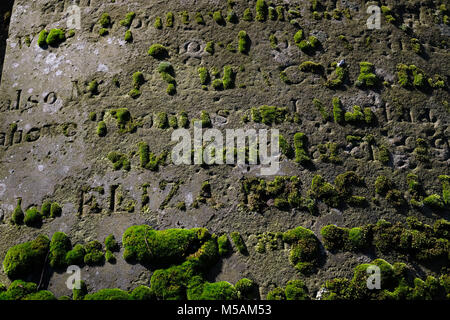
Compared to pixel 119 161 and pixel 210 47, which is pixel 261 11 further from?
pixel 119 161

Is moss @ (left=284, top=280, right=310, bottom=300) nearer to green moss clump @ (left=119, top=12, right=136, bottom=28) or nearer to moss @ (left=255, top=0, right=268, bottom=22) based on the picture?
moss @ (left=255, top=0, right=268, bottom=22)

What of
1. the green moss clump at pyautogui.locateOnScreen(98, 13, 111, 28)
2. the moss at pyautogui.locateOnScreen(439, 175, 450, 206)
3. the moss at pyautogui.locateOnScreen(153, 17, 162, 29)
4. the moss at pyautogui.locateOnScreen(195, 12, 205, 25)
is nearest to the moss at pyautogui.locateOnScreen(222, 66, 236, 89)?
the moss at pyautogui.locateOnScreen(195, 12, 205, 25)

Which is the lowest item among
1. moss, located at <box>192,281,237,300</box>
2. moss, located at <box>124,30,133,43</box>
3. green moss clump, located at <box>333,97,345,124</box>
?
moss, located at <box>192,281,237,300</box>

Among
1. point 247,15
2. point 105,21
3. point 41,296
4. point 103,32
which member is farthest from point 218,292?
point 105,21

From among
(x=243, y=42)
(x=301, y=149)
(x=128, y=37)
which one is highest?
(x=128, y=37)

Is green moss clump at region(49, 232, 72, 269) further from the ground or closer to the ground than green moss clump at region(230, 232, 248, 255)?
further from the ground

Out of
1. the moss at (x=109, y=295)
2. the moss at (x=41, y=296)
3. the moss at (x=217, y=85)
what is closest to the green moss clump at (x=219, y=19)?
the moss at (x=217, y=85)

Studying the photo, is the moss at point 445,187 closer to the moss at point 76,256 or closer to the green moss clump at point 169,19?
the green moss clump at point 169,19
